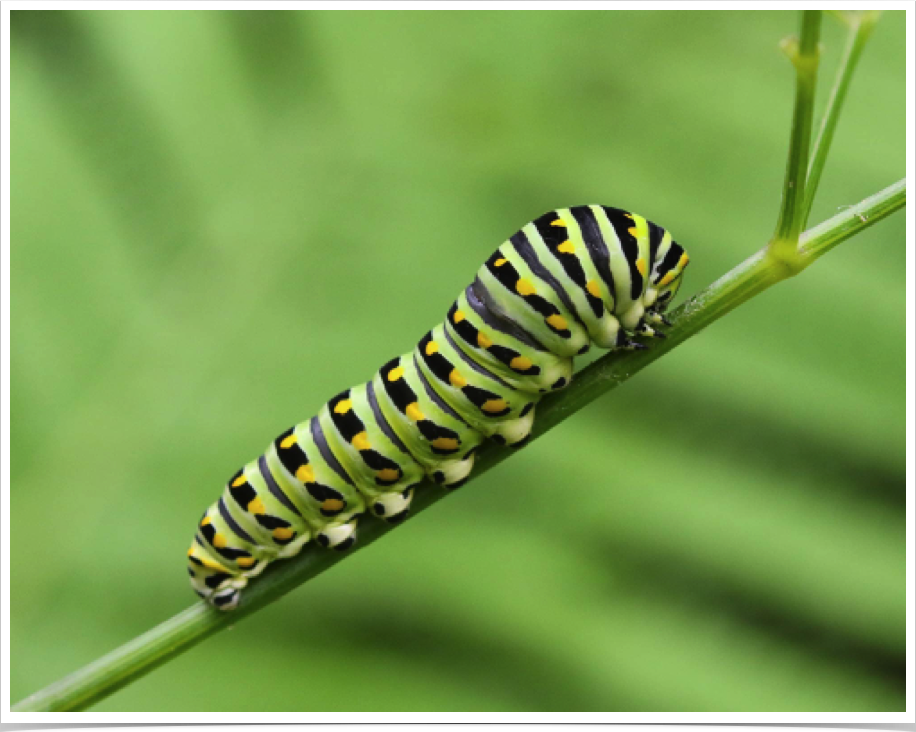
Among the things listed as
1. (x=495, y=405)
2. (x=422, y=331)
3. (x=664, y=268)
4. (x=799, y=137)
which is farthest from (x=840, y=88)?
(x=422, y=331)

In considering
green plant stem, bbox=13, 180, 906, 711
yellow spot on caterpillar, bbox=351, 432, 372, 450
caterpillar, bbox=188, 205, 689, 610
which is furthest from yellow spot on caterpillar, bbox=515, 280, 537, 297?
yellow spot on caterpillar, bbox=351, 432, 372, 450

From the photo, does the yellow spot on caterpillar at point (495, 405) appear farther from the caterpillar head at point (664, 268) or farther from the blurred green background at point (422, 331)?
the blurred green background at point (422, 331)

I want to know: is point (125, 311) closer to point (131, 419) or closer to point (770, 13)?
point (131, 419)

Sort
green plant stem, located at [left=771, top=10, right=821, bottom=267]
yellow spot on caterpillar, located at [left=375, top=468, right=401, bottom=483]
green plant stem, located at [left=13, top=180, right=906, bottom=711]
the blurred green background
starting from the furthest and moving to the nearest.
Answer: the blurred green background < yellow spot on caterpillar, located at [left=375, top=468, right=401, bottom=483] < green plant stem, located at [left=13, top=180, right=906, bottom=711] < green plant stem, located at [left=771, top=10, right=821, bottom=267]

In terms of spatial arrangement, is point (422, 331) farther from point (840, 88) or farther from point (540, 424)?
point (840, 88)

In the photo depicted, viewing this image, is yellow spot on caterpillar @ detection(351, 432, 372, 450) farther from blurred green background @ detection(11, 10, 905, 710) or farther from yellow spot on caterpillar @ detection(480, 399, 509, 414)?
blurred green background @ detection(11, 10, 905, 710)

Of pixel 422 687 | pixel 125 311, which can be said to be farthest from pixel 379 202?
pixel 422 687
